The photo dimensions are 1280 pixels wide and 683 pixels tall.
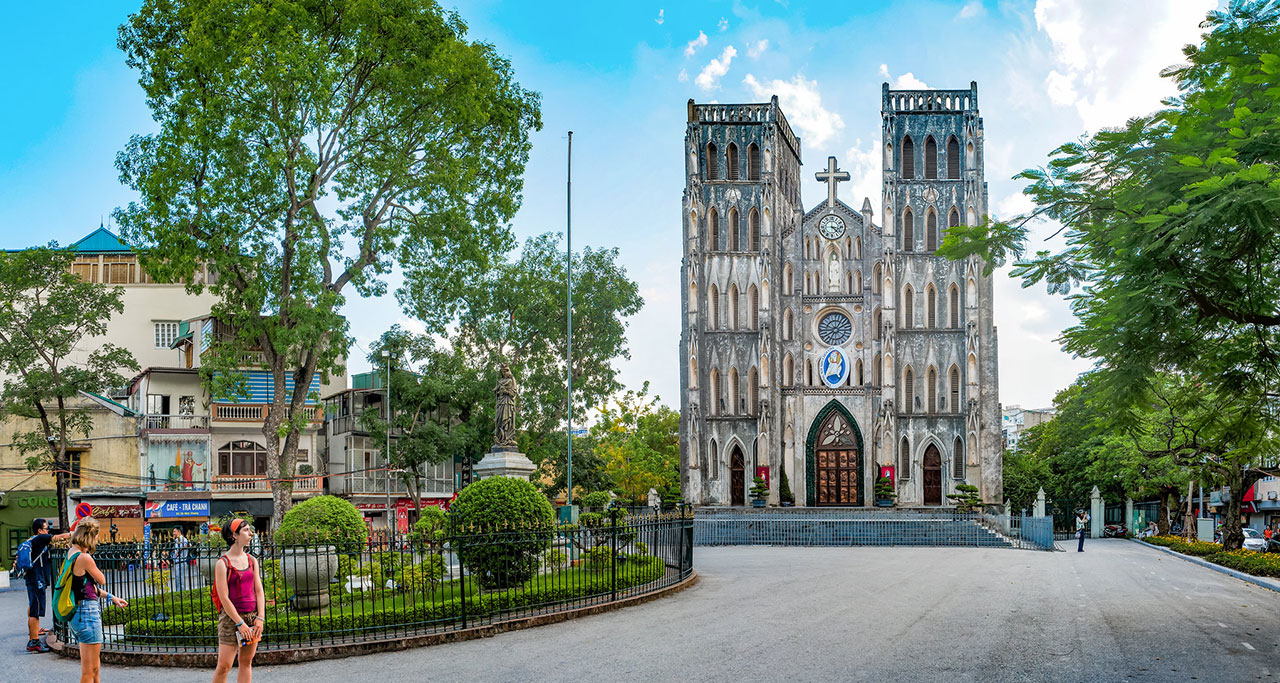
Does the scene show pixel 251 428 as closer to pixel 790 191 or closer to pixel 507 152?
pixel 507 152

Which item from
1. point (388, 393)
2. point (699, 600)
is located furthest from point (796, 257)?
point (699, 600)

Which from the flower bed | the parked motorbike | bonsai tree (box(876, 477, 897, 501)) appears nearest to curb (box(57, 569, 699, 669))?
the flower bed

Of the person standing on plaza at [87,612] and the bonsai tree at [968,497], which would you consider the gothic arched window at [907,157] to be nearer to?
the bonsai tree at [968,497]

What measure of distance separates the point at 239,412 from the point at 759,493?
73.7 feet

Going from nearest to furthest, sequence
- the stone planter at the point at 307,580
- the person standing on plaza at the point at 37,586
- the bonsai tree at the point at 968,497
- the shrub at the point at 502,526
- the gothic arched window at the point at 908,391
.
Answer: the person standing on plaza at the point at 37,586 < the stone planter at the point at 307,580 < the shrub at the point at 502,526 < the bonsai tree at the point at 968,497 < the gothic arched window at the point at 908,391

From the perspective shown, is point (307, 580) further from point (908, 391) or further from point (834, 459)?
point (908, 391)

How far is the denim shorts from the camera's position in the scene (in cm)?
954

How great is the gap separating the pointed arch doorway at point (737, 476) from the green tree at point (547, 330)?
9.02m

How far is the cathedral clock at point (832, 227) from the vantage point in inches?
2095

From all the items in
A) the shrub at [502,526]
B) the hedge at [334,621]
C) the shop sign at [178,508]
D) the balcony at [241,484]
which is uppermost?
the shrub at [502,526]

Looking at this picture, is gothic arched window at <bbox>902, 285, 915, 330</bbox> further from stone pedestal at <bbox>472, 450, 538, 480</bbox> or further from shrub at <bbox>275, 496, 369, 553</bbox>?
shrub at <bbox>275, 496, 369, 553</bbox>

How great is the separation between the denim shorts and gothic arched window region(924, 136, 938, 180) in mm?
47567

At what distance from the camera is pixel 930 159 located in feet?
A: 173

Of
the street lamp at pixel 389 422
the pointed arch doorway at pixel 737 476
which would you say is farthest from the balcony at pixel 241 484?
the pointed arch doorway at pixel 737 476
